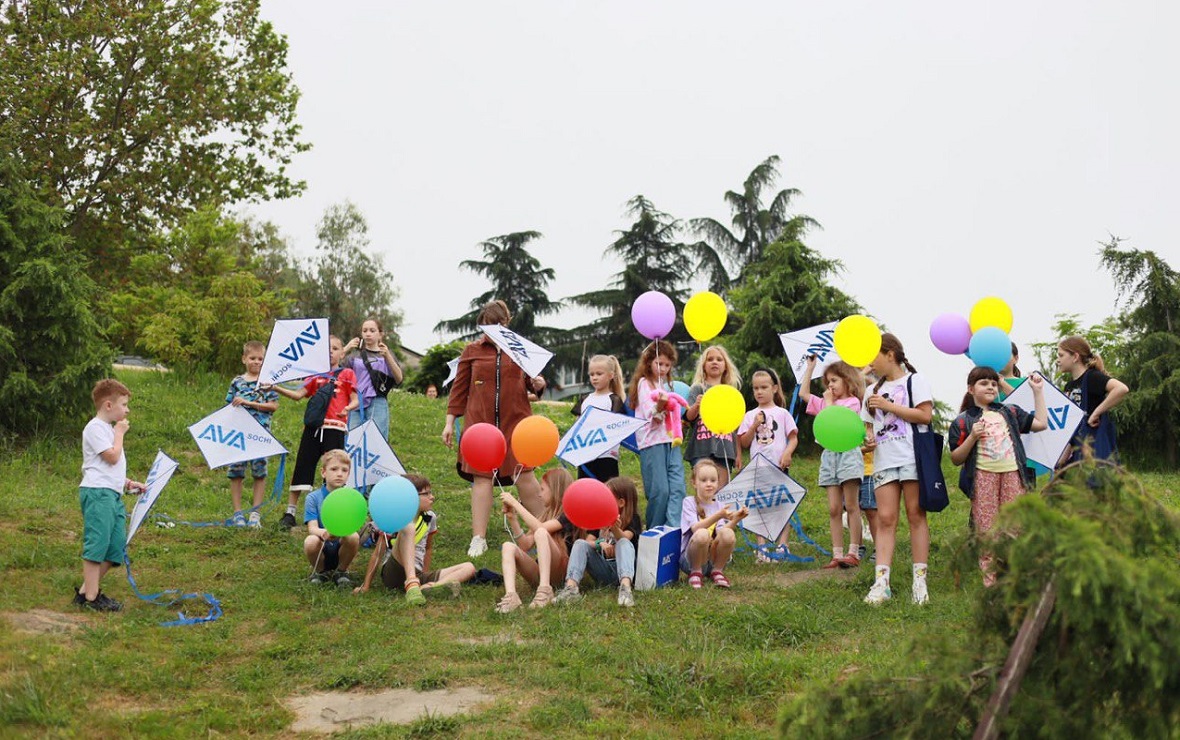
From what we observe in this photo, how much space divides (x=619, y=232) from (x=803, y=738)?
36.0m

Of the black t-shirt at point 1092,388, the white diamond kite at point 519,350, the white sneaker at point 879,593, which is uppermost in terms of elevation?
the white diamond kite at point 519,350

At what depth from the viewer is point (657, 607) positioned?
259 inches

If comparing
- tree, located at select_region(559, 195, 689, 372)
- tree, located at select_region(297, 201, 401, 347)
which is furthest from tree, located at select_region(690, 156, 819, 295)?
tree, located at select_region(297, 201, 401, 347)

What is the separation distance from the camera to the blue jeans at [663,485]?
818 centimetres

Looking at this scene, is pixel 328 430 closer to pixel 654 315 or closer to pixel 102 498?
pixel 102 498

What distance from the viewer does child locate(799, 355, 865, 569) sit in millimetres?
8211

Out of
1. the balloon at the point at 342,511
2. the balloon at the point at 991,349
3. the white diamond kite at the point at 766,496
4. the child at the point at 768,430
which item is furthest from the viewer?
the child at the point at 768,430

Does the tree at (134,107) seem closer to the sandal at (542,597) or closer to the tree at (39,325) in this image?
the tree at (39,325)

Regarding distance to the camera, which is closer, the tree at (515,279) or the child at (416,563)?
the child at (416,563)

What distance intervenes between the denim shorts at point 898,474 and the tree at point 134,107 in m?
17.5

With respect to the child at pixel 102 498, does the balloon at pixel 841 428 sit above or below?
above

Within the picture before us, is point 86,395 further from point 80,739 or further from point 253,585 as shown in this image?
point 80,739

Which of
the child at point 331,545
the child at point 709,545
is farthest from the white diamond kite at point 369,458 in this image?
the child at point 709,545

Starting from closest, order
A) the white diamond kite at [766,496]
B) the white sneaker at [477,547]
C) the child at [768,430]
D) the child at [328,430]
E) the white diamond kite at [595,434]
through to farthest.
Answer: the white diamond kite at [595,434] → the white diamond kite at [766,496] → the white sneaker at [477,547] → the child at [768,430] → the child at [328,430]
